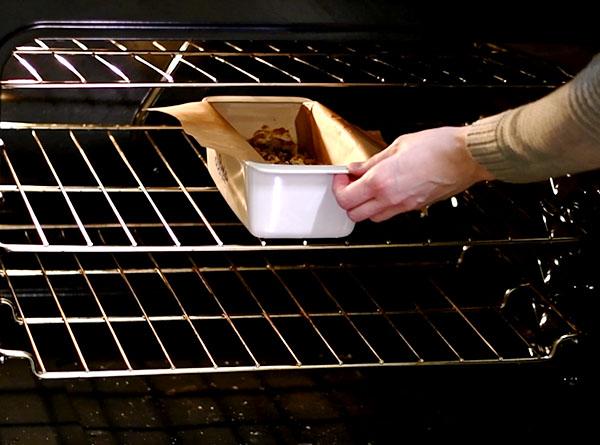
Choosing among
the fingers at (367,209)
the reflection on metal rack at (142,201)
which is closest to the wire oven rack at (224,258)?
the reflection on metal rack at (142,201)

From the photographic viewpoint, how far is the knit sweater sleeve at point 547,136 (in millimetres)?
879

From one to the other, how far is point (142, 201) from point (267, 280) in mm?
220

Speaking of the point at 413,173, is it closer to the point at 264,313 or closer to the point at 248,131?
the point at 248,131

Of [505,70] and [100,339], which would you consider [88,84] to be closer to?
[100,339]

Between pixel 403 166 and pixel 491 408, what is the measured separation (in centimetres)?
41

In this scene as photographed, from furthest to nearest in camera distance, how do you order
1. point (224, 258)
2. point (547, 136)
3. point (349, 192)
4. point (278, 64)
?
point (224, 258) < point (278, 64) < point (349, 192) < point (547, 136)

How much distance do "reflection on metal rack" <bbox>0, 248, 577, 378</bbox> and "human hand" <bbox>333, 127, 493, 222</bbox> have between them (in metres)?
0.28

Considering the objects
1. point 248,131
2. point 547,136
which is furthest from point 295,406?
point 547,136

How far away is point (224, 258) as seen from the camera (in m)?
1.40

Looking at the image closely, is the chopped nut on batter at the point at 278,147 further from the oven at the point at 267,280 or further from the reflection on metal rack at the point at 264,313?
the reflection on metal rack at the point at 264,313

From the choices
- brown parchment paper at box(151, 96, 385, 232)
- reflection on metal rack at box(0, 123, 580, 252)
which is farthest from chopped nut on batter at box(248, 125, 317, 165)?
reflection on metal rack at box(0, 123, 580, 252)

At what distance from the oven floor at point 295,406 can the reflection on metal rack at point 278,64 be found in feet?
1.27

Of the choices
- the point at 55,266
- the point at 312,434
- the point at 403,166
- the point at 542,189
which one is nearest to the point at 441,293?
the point at 542,189

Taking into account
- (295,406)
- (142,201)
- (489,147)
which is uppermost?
(489,147)
